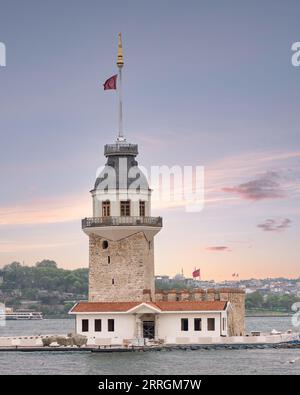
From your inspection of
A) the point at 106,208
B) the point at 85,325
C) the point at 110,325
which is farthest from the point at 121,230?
the point at 85,325

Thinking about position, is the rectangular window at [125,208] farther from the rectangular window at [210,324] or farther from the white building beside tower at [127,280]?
the rectangular window at [210,324]

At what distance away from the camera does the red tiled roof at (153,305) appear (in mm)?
95188

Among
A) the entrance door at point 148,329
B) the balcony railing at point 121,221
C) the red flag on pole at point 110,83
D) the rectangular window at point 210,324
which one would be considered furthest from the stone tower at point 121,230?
the red flag on pole at point 110,83

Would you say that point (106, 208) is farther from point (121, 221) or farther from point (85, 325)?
point (85, 325)

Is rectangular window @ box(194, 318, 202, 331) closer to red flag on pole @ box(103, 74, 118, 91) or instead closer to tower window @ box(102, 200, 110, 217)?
tower window @ box(102, 200, 110, 217)

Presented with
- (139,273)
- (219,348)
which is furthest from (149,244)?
(219,348)

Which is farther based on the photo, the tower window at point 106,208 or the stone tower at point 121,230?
the tower window at point 106,208

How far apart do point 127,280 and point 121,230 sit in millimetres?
3415

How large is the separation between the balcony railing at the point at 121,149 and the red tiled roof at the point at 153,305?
1020 cm

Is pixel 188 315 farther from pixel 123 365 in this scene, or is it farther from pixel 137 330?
pixel 123 365

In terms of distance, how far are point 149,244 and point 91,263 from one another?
417 centimetres

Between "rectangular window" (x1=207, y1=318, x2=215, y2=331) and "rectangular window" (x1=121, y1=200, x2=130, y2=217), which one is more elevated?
"rectangular window" (x1=121, y1=200, x2=130, y2=217)

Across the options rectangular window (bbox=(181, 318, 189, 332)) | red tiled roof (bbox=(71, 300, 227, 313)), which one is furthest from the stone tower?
rectangular window (bbox=(181, 318, 189, 332))

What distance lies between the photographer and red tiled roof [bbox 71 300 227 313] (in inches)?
3748
